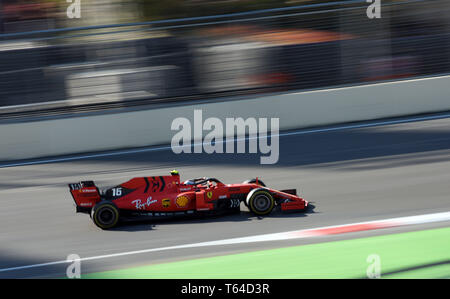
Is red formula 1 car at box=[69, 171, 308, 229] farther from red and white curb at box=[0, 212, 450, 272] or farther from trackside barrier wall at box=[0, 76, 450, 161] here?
trackside barrier wall at box=[0, 76, 450, 161]

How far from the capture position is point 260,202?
23.4 feet

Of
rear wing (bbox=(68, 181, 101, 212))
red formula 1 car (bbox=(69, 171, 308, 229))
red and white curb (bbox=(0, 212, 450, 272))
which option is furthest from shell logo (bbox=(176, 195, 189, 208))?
rear wing (bbox=(68, 181, 101, 212))

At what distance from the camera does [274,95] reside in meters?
11.9

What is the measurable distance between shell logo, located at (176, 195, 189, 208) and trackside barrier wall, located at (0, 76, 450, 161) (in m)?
4.45

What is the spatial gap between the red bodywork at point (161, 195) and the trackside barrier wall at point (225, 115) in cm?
425

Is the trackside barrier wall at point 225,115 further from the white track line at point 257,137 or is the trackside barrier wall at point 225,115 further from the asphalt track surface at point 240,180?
the asphalt track surface at point 240,180

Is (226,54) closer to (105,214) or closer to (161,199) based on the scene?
(161,199)

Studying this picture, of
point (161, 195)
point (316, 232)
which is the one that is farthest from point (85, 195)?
point (316, 232)

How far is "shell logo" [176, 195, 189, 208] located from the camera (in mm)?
7059

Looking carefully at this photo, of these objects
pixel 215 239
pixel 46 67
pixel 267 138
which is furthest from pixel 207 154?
pixel 215 239

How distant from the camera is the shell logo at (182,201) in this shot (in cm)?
706
